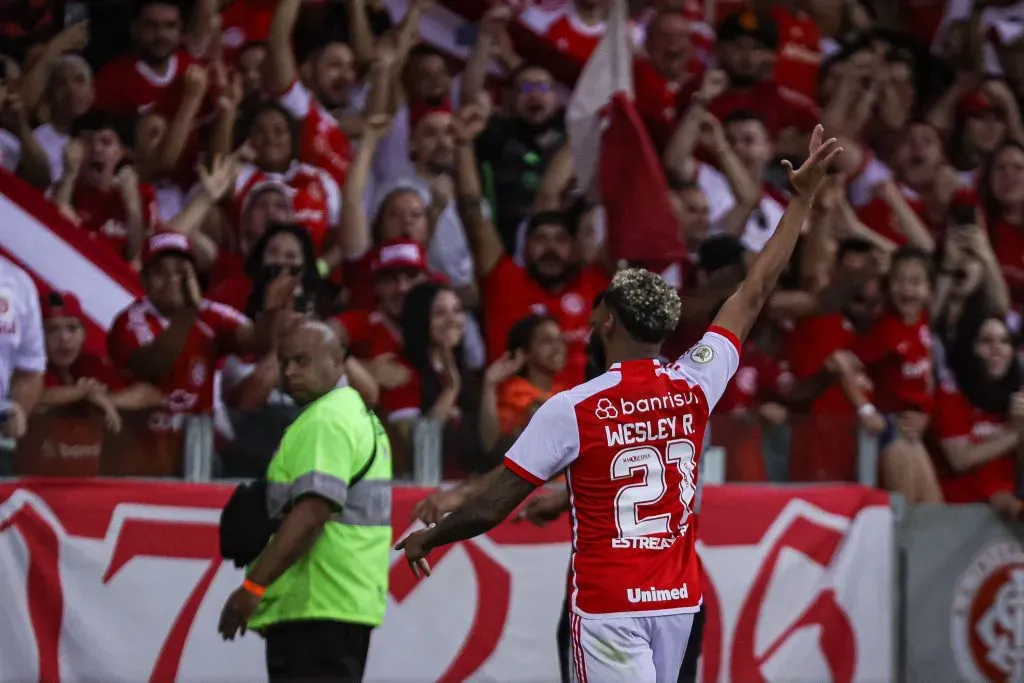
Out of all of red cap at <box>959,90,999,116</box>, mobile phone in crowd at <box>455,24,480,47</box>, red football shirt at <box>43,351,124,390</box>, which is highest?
mobile phone in crowd at <box>455,24,480,47</box>

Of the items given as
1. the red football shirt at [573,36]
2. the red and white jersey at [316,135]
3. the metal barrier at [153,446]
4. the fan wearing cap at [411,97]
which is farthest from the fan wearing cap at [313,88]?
the metal barrier at [153,446]

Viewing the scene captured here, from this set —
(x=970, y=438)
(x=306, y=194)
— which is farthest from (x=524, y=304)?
(x=970, y=438)

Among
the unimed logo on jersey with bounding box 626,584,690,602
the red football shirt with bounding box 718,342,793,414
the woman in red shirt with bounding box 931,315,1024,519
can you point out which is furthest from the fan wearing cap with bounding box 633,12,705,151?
the unimed logo on jersey with bounding box 626,584,690,602

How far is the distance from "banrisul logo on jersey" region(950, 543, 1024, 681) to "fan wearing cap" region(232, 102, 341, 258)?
165 inches

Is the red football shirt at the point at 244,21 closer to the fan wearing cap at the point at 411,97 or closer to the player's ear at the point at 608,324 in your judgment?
the fan wearing cap at the point at 411,97

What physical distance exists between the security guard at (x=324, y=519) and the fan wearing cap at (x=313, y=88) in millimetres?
3529

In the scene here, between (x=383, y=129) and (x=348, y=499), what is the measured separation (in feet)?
13.0

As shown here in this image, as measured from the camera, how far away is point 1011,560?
906 cm

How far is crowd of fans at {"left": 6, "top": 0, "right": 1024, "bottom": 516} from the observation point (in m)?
8.12

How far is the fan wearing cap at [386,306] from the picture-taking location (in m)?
8.55

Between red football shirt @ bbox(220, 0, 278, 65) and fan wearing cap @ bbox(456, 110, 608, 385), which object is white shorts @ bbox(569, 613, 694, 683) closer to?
fan wearing cap @ bbox(456, 110, 608, 385)

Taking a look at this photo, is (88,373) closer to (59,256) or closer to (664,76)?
(59,256)

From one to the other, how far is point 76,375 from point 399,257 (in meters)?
1.86

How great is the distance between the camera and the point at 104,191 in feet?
29.2
